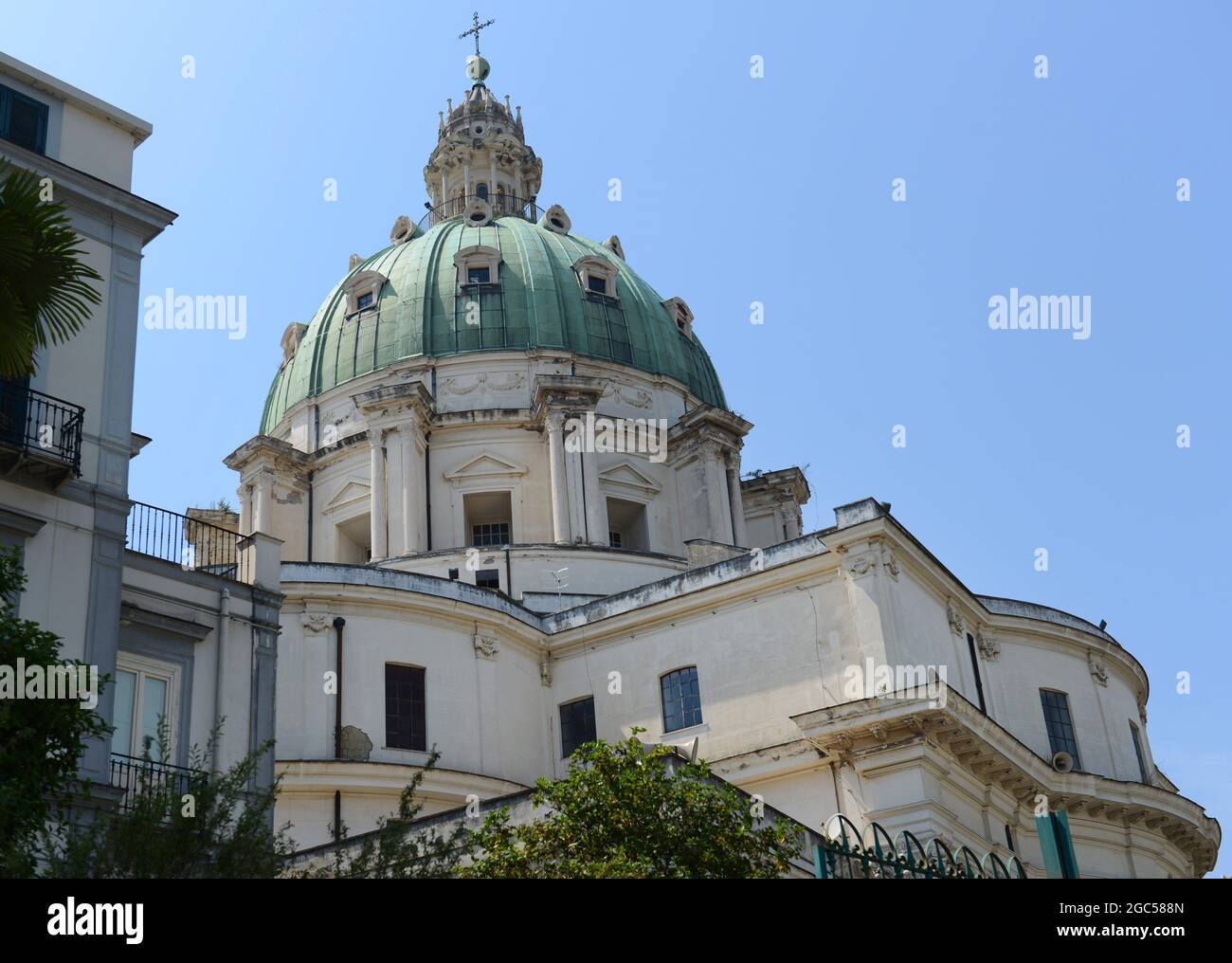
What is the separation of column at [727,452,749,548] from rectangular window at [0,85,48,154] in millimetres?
30527

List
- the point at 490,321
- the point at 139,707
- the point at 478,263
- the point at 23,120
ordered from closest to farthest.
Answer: the point at 139,707
the point at 23,120
the point at 490,321
the point at 478,263

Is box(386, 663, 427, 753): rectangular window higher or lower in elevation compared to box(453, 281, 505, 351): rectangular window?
lower

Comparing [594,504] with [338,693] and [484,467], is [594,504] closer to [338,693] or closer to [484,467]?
[484,467]

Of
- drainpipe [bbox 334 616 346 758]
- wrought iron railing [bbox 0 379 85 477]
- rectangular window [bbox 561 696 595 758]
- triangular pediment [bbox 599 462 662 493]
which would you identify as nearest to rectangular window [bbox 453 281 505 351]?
triangular pediment [bbox 599 462 662 493]

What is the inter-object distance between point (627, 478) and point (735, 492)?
12.4 feet

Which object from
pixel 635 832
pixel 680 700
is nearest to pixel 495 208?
pixel 680 700

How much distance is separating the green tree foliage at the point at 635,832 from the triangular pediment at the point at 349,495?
99.2ft

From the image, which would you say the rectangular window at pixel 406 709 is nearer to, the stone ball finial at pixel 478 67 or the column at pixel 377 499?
the column at pixel 377 499

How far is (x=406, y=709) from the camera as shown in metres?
39.0

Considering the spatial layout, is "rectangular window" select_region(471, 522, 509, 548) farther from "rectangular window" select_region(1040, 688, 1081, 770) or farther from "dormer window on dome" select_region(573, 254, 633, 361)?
"rectangular window" select_region(1040, 688, 1081, 770)

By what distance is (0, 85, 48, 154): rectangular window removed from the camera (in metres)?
26.1

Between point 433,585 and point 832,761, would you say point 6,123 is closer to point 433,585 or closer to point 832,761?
point 433,585

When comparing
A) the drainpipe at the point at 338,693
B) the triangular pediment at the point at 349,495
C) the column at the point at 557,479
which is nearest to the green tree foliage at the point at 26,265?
the drainpipe at the point at 338,693

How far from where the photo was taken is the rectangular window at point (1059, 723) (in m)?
43.5
